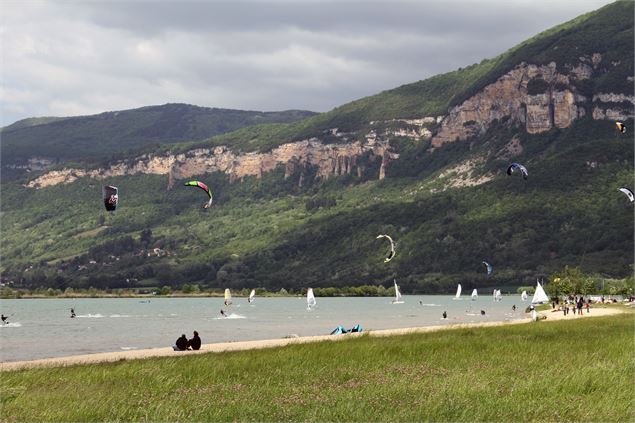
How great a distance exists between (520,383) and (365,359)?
925 cm

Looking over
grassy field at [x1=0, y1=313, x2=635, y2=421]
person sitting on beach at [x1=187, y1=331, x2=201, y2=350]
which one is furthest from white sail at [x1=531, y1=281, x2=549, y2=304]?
grassy field at [x1=0, y1=313, x2=635, y2=421]

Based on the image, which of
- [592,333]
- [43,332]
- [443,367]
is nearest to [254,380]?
[443,367]

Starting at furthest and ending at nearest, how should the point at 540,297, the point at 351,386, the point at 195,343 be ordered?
the point at 540,297, the point at 195,343, the point at 351,386

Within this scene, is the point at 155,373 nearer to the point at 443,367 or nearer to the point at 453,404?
the point at 443,367

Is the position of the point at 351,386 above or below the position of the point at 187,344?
above

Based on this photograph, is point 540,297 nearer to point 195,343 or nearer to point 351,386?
point 195,343

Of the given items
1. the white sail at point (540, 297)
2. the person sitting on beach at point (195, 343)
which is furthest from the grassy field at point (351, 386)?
the white sail at point (540, 297)

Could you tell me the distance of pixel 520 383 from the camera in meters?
23.0

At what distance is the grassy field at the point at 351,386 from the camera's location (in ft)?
63.5

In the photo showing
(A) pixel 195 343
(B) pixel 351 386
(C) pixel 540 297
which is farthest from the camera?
(C) pixel 540 297

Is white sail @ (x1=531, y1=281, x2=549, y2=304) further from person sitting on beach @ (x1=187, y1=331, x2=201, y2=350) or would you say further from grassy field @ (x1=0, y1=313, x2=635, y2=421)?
grassy field @ (x1=0, y1=313, x2=635, y2=421)

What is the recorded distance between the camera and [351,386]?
2378 cm

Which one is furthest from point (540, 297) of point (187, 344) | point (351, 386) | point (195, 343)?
point (351, 386)

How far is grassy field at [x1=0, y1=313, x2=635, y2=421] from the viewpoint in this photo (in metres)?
19.3
